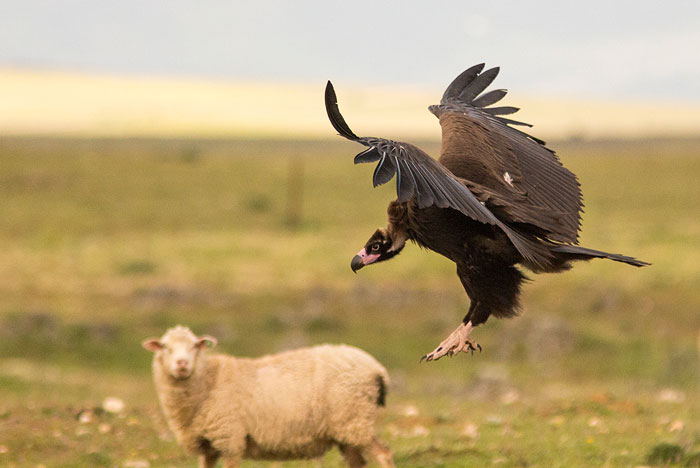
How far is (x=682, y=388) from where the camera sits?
1652 cm

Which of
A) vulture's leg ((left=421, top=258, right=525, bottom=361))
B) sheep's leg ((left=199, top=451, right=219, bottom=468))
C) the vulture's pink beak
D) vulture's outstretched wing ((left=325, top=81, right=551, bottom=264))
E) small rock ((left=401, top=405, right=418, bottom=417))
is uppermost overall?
vulture's outstretched wing ((left=325, top=81, right=551, bottom=264))

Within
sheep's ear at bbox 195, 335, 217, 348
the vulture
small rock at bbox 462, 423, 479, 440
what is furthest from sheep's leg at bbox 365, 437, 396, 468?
small rock at bbox 462, 423, 479, 440

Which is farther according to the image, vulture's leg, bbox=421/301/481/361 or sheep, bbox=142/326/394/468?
sheep, bbox=142/326/394/468

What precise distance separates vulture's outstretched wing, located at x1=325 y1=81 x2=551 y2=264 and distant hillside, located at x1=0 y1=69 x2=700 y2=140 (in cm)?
8388

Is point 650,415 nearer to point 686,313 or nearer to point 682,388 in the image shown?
point 682,388

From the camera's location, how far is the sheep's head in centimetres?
818

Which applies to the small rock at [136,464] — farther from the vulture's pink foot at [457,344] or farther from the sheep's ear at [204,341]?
the vulture's pink foot at [457,344]

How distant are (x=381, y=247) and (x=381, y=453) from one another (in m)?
1.79

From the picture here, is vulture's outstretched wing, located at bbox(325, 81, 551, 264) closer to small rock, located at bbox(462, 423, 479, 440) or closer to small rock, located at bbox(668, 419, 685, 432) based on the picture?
small rock, located at bbox(462, 423, 479, 440)

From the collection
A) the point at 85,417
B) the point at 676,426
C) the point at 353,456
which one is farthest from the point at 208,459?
the point at 676,426

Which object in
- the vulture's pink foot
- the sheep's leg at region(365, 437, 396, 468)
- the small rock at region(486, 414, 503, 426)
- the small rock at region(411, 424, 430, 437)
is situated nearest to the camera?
the vulture's pink foot

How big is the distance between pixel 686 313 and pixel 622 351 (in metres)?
3.44

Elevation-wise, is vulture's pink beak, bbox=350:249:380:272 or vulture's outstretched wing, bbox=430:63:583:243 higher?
vulture's outstretched wing, bbox=430:63:583:243

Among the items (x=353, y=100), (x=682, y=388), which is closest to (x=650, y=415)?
(x=682, y=388)
